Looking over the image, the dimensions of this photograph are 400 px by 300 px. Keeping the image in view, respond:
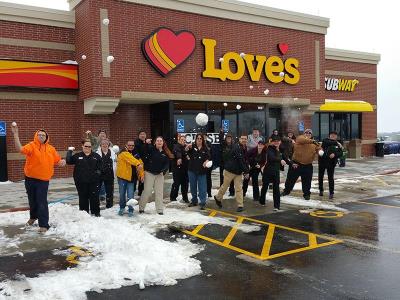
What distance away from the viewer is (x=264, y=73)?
761 inches

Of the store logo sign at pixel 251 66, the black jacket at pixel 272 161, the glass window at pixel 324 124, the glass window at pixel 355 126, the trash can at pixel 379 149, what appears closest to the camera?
the black jacket at pixel 272 161

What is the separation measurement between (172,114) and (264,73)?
5154mm

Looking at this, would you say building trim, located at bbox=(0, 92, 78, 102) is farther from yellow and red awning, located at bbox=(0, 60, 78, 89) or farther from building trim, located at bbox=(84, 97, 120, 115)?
building trim, located at bbox=(84, 97, 120, 115)

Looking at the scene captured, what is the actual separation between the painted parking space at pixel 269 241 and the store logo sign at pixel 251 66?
10.8 metres

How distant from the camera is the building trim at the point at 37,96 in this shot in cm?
1517

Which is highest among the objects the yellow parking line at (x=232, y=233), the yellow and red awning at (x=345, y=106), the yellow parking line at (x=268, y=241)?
the yellow and red awning at (x=345, y=106)

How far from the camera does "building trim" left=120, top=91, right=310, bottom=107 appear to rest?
1590 cm

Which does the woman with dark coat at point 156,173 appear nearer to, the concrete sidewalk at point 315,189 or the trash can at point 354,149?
the concrete sidewalk at point 315,189

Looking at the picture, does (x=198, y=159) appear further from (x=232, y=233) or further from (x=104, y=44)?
(x=104, y=44)

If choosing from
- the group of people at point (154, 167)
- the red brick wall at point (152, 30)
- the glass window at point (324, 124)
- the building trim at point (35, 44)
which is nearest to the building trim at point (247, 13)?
the red brick wall at point (152, 30)

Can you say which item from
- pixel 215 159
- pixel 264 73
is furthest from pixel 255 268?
pixel 264 73

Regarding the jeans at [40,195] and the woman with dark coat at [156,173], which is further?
the woman with dark coat at [156,173]

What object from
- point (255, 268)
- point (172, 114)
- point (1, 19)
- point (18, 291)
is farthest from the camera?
point (172, 114)

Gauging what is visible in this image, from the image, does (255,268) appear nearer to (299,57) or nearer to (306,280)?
(306,280)
